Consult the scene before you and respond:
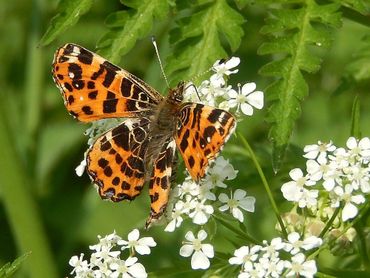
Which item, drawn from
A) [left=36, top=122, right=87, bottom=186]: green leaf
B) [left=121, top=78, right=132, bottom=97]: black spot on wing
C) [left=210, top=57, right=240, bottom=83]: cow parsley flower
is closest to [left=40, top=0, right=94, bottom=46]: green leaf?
[left=121, top=78, right=132, bottom=97]: black spot on wing

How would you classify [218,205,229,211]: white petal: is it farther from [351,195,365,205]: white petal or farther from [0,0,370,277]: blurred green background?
[0,0,370,277]: blurred green background

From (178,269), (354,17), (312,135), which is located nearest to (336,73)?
(312,135)

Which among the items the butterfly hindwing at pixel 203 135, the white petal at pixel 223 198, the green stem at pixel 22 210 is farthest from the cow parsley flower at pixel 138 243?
the green stem at pixel 22 210

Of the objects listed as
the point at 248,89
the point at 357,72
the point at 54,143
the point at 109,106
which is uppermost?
the point at 248,89

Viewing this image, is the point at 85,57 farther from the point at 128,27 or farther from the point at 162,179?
the point at 162,179

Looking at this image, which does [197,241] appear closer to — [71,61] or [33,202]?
[71,61]

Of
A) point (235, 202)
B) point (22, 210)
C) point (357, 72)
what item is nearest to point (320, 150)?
point (235, 202)
